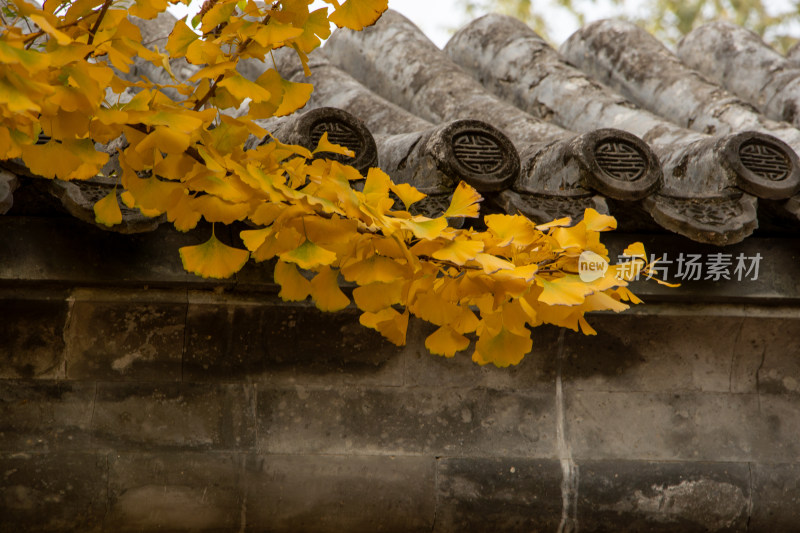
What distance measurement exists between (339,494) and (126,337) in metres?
0.75

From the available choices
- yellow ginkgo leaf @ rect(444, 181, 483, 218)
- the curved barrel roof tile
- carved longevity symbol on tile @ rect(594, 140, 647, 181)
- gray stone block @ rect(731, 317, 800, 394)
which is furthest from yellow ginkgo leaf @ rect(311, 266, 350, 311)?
gray stone block @ rect(731, 317, 800, 394)

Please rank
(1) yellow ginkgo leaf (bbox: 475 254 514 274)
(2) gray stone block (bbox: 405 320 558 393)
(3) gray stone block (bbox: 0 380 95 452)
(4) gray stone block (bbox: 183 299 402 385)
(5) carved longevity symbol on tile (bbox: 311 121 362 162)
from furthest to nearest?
(2) gray stone block (bbox: 405 320 558 393) → (4) gray stone block (bbox: 183 299 402 385) → (3) gray stone block (bbox: 0 380 95 452) → (5) carved longevity symbol on tile (bbox: 311 121 362 162) → (1) yellow ginkgo leaf (bbox: 475 254 514 274)

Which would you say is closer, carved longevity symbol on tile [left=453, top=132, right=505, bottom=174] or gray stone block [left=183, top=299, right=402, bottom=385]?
carved longevity symbol on tile [left=453, top=132, right=505, bottom=174]

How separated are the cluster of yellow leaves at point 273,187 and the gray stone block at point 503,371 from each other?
1146mm

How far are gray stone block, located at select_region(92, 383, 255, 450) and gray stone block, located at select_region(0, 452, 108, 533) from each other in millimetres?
95

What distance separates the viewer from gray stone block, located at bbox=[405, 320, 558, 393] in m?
2.58

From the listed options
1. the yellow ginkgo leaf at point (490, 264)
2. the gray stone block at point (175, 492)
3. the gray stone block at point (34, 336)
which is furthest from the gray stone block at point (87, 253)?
the yellow ginkgo leaf at point (490, 264)

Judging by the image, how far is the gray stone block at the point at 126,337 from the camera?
2.41m

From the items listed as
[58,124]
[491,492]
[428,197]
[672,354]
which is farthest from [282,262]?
[672,354]

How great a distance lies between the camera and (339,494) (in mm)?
2455

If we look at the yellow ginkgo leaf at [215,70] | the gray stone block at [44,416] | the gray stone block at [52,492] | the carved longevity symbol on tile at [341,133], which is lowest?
the gray stone block at [52,492]

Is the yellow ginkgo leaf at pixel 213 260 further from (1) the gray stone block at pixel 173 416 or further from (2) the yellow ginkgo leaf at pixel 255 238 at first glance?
(1) the gray stone block at pixel 173 416

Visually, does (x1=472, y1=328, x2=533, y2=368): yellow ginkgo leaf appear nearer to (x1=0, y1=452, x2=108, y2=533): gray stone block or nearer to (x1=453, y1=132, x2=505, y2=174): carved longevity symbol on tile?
(x1=453, y1=132, x2=505, y2=174): carved longevity symbol on tile

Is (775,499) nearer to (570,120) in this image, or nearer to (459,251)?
(570,120)
